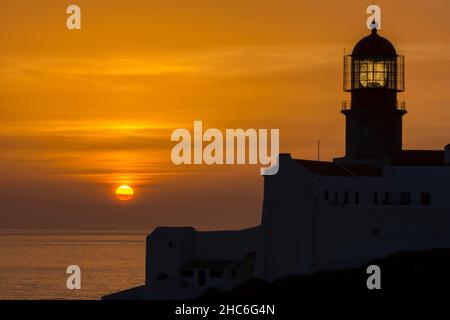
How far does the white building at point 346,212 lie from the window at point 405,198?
0.06 meters

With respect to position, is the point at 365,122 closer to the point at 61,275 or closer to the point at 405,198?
the point at 405,198

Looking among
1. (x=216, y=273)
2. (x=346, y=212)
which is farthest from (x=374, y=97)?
(x=216, y=273)

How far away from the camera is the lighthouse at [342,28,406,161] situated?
250ft

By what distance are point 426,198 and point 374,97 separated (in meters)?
7.40

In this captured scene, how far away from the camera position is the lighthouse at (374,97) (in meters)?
76.2

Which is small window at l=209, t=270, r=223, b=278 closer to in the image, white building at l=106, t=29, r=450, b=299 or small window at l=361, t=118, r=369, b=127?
white building at l=106, t=29, r=450, b=299

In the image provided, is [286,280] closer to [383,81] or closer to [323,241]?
[323,241]

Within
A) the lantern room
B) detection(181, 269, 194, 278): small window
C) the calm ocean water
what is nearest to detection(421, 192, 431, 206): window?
the lantern room

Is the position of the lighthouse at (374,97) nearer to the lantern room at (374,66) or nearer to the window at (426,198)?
the lantern room at (374,66)

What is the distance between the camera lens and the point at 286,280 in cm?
6894

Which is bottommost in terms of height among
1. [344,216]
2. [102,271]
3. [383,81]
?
[102,271]

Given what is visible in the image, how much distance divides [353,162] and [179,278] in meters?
12.5

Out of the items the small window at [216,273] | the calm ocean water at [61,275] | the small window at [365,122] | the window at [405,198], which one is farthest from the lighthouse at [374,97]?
the calm ocean water at [61,275]
